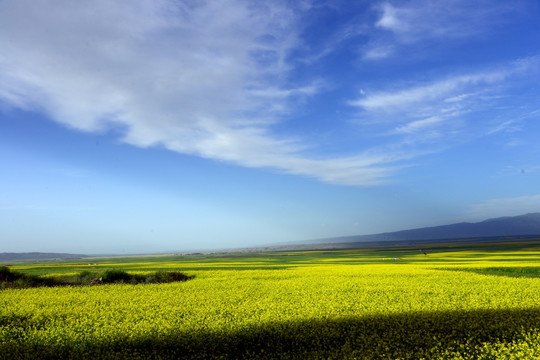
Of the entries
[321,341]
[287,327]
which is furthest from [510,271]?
[287,327]

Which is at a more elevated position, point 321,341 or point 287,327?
point 287,327

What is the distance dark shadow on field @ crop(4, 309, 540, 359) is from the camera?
10289 mm

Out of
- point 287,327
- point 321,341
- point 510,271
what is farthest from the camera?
point 510,271

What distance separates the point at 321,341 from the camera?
11.1 meters

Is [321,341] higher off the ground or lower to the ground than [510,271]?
higher

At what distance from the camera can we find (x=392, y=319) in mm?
12062

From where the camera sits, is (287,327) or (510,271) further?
(510,271)

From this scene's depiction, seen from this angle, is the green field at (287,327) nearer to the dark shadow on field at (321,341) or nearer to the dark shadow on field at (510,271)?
the dark shadow on field at (321,341)

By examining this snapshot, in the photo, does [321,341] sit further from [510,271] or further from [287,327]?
[510,271]

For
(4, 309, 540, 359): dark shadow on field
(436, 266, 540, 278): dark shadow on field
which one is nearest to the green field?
(4, 309, 540, 359): dark shadow on field

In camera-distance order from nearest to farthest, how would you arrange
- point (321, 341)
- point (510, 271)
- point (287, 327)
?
point (321, 341)
point (287, 327)
point (510, 271)

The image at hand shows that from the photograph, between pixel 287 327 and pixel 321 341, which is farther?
pixel 287 327

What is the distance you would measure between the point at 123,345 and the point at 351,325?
25.4 feet

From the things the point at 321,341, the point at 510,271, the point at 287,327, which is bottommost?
the point at 510,271
